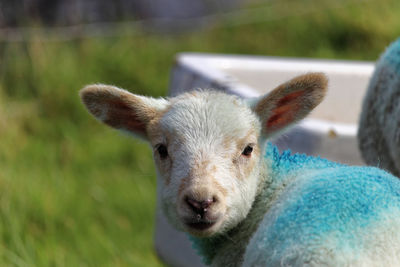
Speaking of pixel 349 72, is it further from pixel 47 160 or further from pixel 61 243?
pixel 47 160

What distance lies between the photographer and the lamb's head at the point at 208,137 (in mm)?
2488

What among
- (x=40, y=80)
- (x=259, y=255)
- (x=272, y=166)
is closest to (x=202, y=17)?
(x=40, y=80)

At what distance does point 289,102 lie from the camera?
9.18ft

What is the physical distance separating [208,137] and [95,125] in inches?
156

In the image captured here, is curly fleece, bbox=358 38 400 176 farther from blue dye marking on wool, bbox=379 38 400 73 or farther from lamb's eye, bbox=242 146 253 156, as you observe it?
lamb's eye, bbox=242 146 253 156

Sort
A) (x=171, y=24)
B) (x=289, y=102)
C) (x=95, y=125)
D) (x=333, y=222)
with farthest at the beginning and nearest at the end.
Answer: (x=171, y=24), (x=95, y=125), (x=289, y=102), (x=333, y=222)

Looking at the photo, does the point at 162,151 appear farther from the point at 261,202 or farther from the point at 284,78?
the point at 284,78

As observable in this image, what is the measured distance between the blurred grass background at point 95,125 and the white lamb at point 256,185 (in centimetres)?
156

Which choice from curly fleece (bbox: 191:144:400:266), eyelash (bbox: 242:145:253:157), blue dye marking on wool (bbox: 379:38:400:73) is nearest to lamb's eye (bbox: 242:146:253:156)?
eyelash (bbox: 242:145:253:157)

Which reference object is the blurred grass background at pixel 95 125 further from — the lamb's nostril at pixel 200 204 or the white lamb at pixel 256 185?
the lamb's nostril at pixel 200 204

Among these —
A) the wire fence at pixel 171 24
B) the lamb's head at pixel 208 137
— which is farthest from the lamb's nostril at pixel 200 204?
the wire fence at pixel 171 24

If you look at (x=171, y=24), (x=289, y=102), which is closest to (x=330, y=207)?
(x=289, y=102)

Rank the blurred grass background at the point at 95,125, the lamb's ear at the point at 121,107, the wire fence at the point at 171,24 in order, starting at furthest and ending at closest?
the wire fence at the point at 171,24 < the blurred grass background at the point at 95,125 < the lamb's ear at the point at 121,107

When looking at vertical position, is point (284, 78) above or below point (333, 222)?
below
